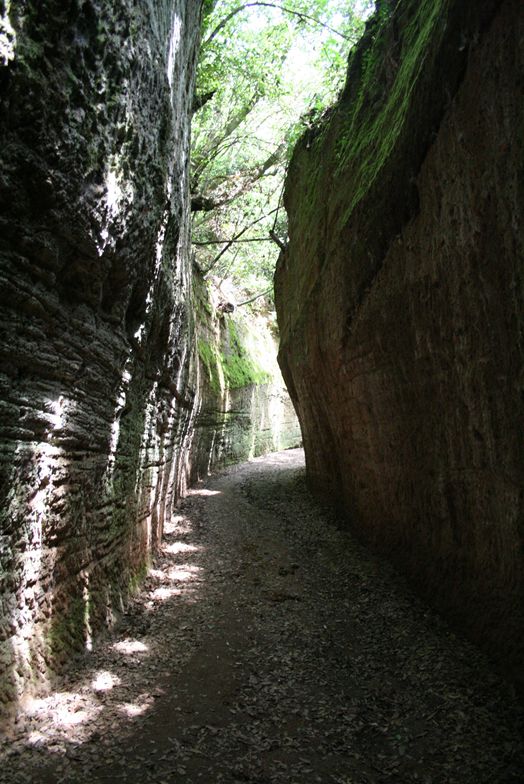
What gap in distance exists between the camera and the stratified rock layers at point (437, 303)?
5.36 metres

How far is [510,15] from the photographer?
511cm

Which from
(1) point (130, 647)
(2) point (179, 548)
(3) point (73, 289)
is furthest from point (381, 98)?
(1) point (130, 647)

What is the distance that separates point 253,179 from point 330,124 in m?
8.54

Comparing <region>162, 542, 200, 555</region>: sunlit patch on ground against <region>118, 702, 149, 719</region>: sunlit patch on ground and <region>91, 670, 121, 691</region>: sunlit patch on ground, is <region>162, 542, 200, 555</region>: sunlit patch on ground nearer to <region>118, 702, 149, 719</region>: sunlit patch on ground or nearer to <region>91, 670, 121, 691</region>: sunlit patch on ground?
<region>91, 670, 121, 691</region>: sunlit patch on ground

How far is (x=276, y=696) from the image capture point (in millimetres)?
5727

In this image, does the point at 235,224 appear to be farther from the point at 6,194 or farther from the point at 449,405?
the point at 6,194

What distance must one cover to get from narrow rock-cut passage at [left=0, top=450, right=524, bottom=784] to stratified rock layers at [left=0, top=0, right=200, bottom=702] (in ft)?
1.95

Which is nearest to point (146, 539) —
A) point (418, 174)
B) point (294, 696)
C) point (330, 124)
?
point (294, 696)

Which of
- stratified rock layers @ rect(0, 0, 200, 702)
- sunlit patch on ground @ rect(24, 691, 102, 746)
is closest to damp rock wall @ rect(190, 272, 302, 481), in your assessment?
stratified rock layers @ rect(0, 0, 200, 702)

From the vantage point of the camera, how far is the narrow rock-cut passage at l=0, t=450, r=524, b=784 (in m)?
4.48

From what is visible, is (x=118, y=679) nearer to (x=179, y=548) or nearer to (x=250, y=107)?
(x=179, y=548)

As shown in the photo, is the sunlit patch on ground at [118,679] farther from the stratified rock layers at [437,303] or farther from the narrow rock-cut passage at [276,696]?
the stratified rock layers at [437,303]

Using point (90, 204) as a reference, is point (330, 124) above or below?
above

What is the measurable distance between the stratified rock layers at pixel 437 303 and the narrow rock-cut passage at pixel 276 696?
0.66m
